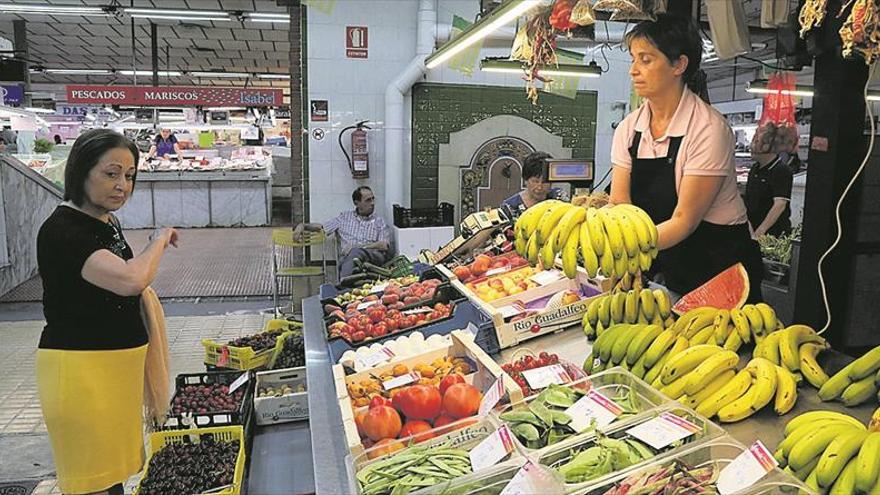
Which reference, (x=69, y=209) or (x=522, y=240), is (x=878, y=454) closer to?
(x=522, y=240)

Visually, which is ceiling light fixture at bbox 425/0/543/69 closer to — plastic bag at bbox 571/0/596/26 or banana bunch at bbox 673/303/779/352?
plastic bag at bbox 571/0/596/26

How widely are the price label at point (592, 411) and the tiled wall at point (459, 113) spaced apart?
6484mm

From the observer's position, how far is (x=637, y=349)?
80.4 inches

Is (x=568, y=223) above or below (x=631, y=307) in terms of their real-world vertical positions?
above

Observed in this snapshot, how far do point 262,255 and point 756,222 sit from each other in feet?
24.4

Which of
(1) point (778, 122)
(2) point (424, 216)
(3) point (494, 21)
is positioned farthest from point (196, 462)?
(1) point (778, 122)

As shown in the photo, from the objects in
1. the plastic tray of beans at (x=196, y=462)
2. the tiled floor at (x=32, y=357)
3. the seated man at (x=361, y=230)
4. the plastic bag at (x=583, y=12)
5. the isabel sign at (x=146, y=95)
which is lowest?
the tiled floor at (x=32, y=357)

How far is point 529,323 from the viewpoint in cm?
272

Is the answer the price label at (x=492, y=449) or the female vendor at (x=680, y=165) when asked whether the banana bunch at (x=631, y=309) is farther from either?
the price label at (x=492, y=449)

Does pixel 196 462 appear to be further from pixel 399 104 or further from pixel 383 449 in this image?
pixel 399 104

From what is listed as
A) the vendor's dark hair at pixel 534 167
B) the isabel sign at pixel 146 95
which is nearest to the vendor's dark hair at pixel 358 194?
the vendor's dark hair at pixel 534 167

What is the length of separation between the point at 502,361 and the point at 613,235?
816 mm

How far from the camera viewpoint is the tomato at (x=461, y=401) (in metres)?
1.98

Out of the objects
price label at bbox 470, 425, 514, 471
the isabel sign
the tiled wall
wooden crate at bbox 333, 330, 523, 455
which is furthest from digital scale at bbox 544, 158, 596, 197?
the isabel sign
